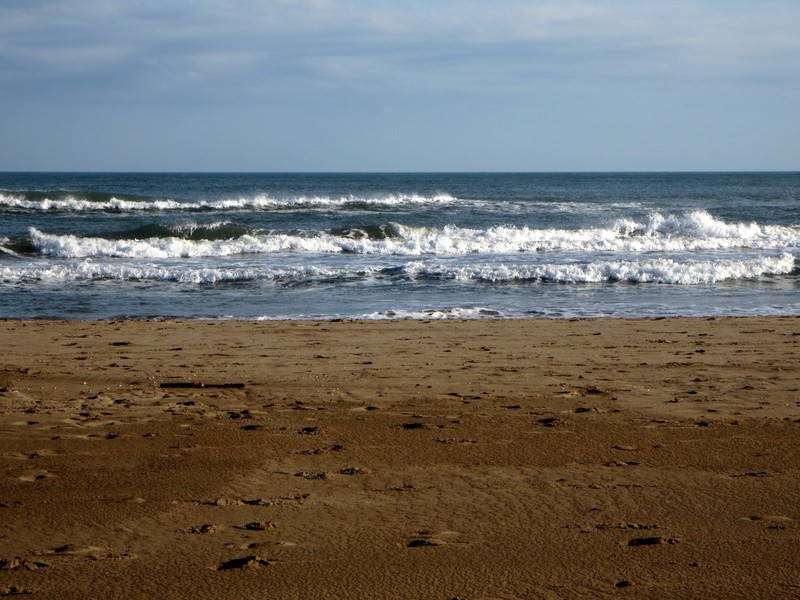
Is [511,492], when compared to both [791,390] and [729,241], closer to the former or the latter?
[791,390]

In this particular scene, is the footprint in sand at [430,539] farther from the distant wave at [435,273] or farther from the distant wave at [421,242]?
the distant wave at [421,242]

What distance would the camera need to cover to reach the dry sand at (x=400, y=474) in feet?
11.2

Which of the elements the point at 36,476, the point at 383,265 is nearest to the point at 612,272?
the point at 383,265

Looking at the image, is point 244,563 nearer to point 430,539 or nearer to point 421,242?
point 430,539

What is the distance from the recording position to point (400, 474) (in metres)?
4.66

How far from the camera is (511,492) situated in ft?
14.4

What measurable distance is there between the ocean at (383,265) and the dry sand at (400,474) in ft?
13.6

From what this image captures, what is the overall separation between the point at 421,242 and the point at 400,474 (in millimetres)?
17591

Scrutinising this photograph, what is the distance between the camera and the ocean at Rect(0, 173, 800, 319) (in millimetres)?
12602

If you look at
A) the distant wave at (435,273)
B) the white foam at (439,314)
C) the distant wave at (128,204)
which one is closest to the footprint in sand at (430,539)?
A: the white foam at (439,314)

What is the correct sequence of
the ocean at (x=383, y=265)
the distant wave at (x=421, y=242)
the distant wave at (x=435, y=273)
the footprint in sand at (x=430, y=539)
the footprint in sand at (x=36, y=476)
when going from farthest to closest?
the distant wave at (x=421, y=242) → the distant wave at (x=435, y=273) → the ocean at (x=383, y=265) → the footprint in sand at (x=36, y=476) → the footprint in sand at (x=430, y=539)

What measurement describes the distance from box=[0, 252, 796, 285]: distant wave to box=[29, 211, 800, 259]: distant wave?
12.3 ft

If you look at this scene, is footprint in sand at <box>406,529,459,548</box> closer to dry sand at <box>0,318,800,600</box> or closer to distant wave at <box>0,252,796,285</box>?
dry sand at <box>0,318,800,600</box>

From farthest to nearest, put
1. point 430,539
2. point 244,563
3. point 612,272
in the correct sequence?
point 612,272 < point 430,539 < point 244,563
